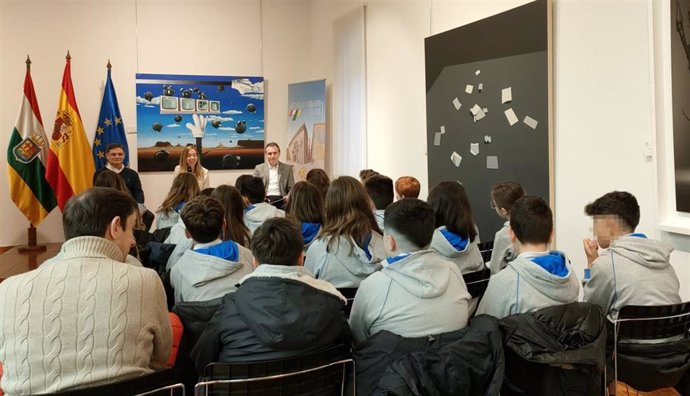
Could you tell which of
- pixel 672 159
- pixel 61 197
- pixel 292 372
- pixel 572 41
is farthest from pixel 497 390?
pixel 61 197

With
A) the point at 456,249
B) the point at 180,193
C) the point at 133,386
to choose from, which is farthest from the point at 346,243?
the point at 180,193

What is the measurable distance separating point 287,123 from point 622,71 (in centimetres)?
585

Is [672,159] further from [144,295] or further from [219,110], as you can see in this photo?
[219,110]

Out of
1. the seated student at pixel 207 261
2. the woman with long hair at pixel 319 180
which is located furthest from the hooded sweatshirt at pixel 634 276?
the woman with long hair at pixel 319 180

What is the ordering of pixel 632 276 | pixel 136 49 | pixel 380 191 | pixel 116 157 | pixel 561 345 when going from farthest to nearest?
pixel 136 49, pixel 116 157, pixel 380 191, pixel 632 276, pixel 561 345

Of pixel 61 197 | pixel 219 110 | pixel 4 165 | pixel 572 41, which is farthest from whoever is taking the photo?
pixel 219 110

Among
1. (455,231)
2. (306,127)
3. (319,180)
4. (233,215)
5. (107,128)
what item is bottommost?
(455,231)

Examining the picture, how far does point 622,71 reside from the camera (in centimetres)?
388

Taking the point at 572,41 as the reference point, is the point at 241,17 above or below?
above

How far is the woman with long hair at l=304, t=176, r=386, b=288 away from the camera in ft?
9.68

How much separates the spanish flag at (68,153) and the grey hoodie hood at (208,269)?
5.22 meters

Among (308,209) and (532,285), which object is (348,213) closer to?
(308,209)

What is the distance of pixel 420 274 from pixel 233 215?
1687 millimetres

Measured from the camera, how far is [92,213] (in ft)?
5.90
